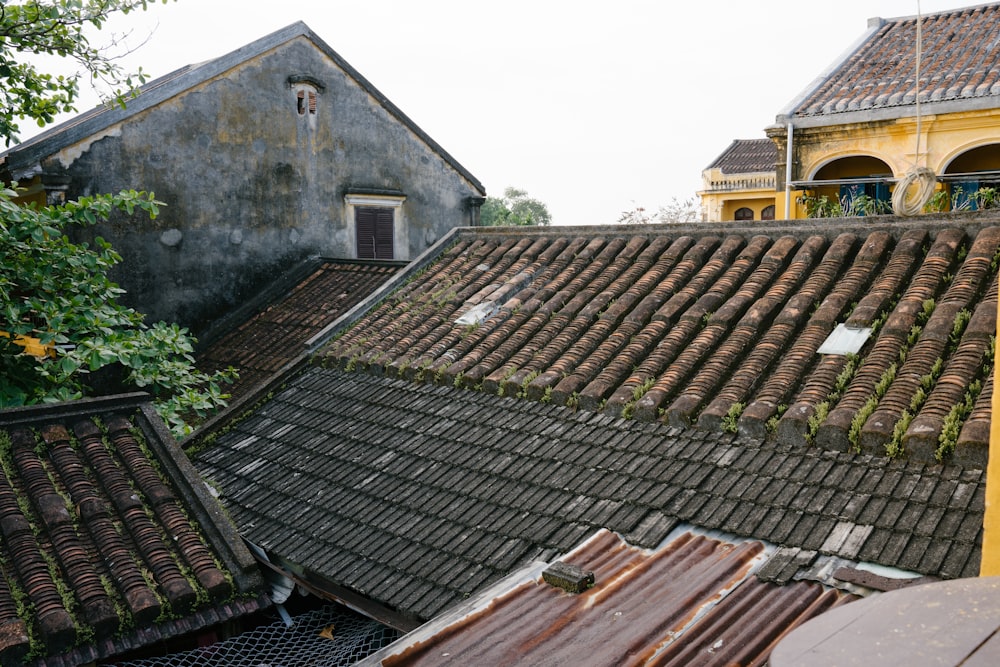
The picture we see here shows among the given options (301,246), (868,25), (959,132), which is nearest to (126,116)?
(301,246)

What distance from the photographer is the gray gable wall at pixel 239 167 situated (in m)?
11.4

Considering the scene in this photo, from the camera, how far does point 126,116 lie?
1129 cm

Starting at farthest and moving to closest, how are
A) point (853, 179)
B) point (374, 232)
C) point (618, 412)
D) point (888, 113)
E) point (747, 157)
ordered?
1. point (747, 157)
2. point (374, 232)
3. point (853, 179)
4. point (888, 113)
5. point (618, 412)

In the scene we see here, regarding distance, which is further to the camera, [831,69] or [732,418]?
[831,69]

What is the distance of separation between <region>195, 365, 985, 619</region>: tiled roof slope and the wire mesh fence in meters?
0.40

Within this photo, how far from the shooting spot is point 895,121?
42.2 ft

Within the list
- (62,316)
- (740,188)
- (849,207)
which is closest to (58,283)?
(62,316)

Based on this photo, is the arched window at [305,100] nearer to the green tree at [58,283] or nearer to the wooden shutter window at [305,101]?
the wooden shutter window at [305,101]

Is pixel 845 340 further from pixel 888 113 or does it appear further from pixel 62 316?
pixel 888 113

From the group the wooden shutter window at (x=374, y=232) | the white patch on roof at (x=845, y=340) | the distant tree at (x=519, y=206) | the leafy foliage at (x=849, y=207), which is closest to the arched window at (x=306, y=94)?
the wooden shutter window at (x=374, y=232)

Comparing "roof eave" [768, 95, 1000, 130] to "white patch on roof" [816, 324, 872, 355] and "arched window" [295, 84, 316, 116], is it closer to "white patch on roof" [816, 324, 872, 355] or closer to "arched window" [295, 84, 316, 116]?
"white patch on roof" [816, 324, 872, 355]

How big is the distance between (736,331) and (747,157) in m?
23.4

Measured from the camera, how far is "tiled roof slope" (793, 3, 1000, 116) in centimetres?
1248

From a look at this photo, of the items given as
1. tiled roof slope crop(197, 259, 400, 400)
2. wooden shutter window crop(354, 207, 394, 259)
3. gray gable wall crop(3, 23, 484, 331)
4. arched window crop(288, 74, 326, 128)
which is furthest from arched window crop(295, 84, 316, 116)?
tiled roof slope crop(197, 259, 400, 400)
